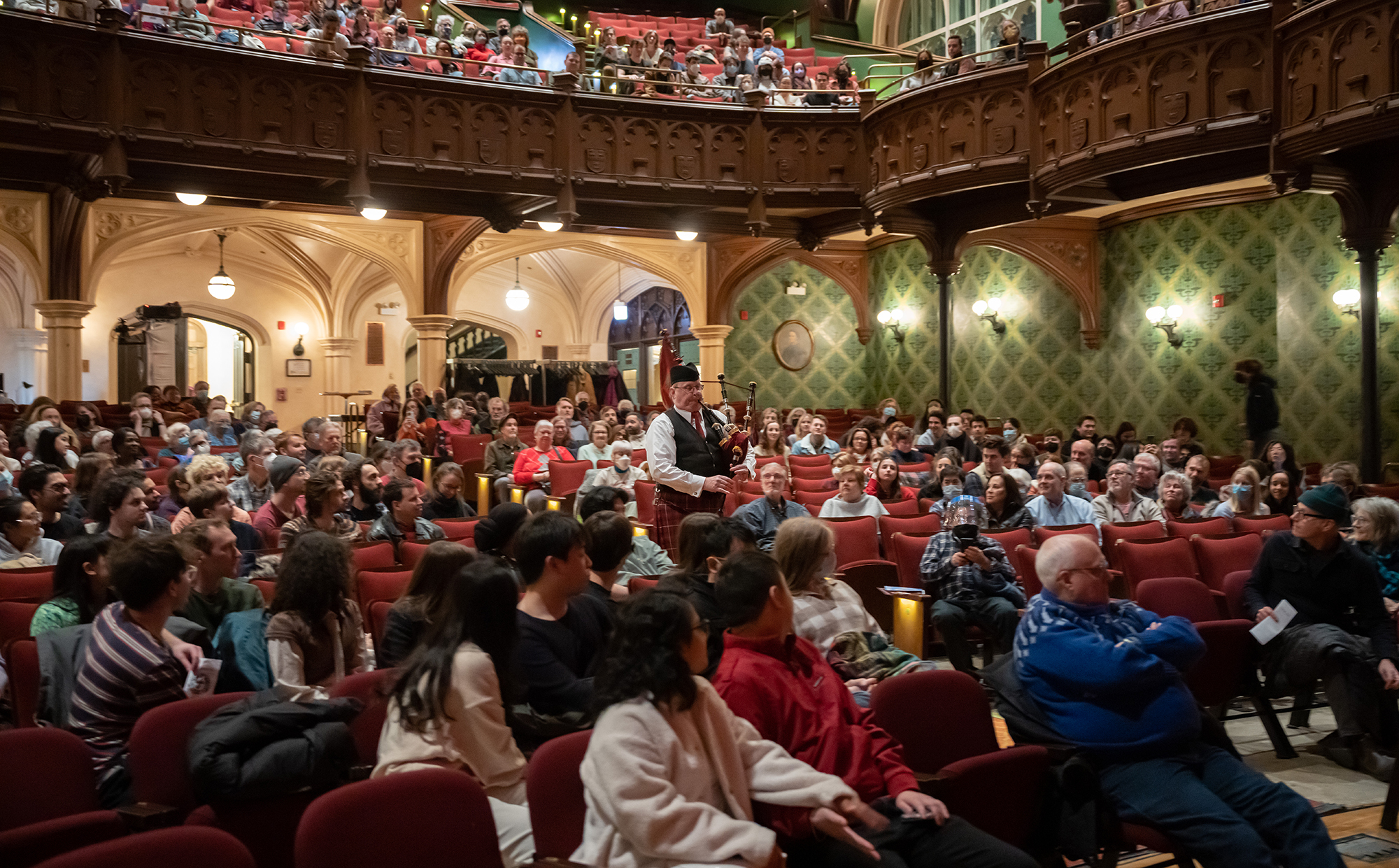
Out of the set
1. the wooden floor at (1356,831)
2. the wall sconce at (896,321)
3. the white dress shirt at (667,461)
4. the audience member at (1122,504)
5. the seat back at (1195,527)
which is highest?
the wall sconce at (896,321)

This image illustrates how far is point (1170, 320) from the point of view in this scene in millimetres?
12422

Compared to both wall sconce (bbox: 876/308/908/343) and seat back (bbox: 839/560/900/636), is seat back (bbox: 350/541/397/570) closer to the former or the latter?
seat back (bbox: 839/560/900/636)

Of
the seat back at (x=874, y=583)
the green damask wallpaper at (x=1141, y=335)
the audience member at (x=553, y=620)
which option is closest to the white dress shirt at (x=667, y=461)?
the seat back at (x=874, y=583)

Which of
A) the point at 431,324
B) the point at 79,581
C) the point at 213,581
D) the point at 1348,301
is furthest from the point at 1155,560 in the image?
the point at 431,324

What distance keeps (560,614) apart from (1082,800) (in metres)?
1.40

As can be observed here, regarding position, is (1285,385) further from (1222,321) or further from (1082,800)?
(1082,800)

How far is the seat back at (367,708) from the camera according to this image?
2.79 meters

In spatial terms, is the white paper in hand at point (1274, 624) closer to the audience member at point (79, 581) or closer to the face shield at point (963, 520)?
the face shield at point (963, 520)

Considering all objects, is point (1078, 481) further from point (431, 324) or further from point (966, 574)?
point (431, 324)

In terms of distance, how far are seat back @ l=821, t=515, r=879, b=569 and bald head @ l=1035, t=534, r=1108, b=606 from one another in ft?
8.98

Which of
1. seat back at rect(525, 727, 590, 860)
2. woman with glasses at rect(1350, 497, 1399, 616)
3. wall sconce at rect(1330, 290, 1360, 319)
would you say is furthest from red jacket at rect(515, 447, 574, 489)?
wall sconce at rect(1330, 290, 1360, 319)

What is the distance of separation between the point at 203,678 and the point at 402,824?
4.01 ft

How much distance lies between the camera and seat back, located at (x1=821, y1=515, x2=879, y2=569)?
19.0 feet

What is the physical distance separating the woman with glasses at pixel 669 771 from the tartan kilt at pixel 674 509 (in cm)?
267
